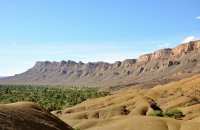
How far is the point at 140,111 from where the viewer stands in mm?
117750

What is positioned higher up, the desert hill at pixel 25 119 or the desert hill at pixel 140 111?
the desert hill at pixel 25 119

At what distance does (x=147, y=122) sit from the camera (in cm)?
7175

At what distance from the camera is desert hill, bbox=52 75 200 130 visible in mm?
70938

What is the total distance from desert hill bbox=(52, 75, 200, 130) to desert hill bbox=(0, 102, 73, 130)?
2912 centimetres

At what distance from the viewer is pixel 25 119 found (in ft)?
119

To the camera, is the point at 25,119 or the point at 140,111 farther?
the point at 140,111

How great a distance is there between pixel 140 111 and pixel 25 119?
3302 inches

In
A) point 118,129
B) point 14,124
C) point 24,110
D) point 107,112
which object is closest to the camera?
point 14,124

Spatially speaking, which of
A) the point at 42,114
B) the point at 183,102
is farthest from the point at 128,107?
the point at 42,114

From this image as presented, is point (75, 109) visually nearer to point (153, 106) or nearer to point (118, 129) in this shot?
point (153, 106)

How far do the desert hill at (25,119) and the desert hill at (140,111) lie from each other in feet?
95.6

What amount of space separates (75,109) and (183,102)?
3380 cm

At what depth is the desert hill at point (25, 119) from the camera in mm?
32619

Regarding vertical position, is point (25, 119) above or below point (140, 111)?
above
